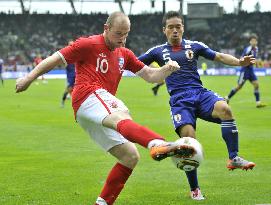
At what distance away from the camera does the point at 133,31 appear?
A: 255ft

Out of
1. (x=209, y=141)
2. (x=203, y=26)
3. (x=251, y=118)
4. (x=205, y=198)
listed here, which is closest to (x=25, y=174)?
(x=205, y=198)

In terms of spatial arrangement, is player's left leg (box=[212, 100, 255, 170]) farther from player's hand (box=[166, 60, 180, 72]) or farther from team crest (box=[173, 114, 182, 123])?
player's hand (box=[166, 60, 180, 72])

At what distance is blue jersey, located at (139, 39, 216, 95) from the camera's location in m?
9.52

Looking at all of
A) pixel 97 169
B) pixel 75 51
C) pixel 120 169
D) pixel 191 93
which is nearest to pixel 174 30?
pixel 191 93

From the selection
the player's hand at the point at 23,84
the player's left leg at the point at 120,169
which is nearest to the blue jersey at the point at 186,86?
the player's left leg at the point at 120,169

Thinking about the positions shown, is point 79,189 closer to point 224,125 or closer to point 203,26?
point 224,125

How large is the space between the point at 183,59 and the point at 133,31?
6864cm

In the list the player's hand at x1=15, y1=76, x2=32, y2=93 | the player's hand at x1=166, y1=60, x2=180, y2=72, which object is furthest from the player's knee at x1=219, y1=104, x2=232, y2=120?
the player's hand at x1=15, y1=76, x2=32, y2=93

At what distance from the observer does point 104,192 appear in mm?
7727

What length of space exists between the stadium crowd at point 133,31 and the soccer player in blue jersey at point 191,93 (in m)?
61.5

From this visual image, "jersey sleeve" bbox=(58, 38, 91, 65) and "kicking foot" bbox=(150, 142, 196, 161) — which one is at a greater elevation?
"jersey sleeve" bbox=(58, 38, 91, 65)

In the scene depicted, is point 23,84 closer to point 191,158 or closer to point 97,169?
point 191,158

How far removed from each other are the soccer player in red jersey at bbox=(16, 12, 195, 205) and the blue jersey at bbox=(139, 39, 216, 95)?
5.13 feet

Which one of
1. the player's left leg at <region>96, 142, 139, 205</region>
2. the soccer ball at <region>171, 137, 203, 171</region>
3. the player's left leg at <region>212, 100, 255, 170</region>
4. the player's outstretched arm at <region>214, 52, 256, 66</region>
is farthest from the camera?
the player's outstretched arm at <region>214, 52, 256, 66</region>
